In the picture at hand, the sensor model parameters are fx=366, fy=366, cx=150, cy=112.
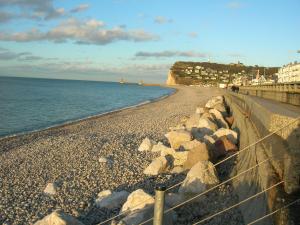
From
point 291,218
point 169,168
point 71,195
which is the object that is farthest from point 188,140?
point 291,218

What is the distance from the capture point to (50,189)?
9.14m

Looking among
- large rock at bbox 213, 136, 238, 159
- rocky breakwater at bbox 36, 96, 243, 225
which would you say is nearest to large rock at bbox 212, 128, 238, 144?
rocky breakwater at bbox 36, 96, 243, 225

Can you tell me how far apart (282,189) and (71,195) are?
6.17m

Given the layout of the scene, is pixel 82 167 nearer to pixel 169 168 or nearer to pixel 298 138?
pixel 169 168

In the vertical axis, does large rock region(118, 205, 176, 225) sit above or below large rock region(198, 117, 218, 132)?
below

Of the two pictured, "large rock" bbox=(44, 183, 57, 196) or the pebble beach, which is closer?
the pebble beach

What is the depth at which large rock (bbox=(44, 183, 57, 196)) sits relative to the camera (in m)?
9.05

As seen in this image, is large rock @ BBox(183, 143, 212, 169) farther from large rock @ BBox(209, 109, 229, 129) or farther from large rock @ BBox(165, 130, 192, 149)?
large rock @ BBox(209, 109, 229, 129)

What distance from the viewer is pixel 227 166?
854 centimetres

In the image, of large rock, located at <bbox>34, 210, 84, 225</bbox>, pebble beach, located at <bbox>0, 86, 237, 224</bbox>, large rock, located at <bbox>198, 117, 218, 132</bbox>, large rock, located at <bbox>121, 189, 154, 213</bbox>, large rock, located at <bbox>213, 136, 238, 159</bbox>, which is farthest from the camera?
large rock, located at <bbox>198, 117, 218, 132</bbox>

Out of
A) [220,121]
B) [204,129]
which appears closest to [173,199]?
[204,129]

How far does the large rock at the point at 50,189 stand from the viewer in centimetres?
905

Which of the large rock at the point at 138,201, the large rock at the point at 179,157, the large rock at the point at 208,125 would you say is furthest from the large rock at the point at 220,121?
the large rock at the point at 138,201

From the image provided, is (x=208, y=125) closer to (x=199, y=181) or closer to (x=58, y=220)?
(x=199, y=181)
